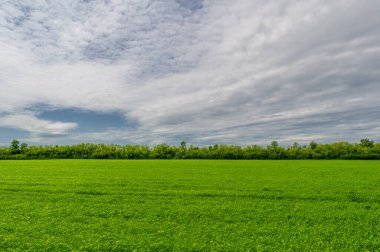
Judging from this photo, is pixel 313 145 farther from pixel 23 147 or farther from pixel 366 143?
pixel 23 147

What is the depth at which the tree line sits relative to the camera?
34.8 m

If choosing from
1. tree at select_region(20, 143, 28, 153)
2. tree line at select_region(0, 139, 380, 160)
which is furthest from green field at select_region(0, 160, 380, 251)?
tree at select_region(20, 143, 28, 153)

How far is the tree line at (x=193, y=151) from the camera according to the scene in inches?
1371

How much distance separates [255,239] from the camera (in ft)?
16.2

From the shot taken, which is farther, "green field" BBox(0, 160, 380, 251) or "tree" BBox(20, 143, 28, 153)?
"tree" BBox(20, 143, 28, 153)

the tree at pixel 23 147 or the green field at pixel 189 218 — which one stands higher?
the tree at pixel 23 147

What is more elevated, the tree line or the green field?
the tree line

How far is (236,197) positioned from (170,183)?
3.21 metres

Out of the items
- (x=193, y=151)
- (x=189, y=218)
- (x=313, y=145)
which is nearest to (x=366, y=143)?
(x=313, y=145)

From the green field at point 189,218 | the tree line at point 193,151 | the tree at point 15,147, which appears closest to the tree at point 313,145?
the tree line at point 193,151

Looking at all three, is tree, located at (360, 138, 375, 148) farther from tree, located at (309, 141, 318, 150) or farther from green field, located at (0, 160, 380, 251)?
green field, located at (0, 160, 380, 251)

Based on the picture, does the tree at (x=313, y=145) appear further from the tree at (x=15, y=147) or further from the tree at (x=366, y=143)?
the tree at (x=15, y=147)

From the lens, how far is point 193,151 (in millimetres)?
36719

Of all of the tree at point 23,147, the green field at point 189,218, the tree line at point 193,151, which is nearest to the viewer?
the green field at point 189,218
